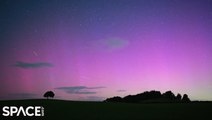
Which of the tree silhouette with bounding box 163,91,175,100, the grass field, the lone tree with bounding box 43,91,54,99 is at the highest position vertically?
the lone tree with bounding box 43,91,54,99

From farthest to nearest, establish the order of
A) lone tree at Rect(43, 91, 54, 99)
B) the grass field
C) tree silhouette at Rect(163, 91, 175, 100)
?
1. tree silhouette at Rect(163, 91, 175, 100)
2. lone tree at Rect(43, 91, 54, 99)
3. the grass field

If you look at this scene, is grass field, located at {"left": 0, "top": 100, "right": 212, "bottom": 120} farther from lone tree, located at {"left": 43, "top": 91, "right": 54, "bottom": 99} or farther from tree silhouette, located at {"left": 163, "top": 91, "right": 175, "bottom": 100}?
tree silhouette, located at {"left": 163, "top": 91, "right": 175, "bottom": 100}

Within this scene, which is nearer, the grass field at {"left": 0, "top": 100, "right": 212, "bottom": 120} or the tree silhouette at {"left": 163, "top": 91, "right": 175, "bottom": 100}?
the grass field at {"left": 0, "top": 100, "right": 212, "bottom": 120}

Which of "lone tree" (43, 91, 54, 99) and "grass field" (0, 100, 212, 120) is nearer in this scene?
"grass field" (0, 100, 212, 120)

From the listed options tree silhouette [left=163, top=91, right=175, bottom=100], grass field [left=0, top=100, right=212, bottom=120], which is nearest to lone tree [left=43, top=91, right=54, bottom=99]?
tree silhouette [left=163, top=91, right=175, bottom=100]

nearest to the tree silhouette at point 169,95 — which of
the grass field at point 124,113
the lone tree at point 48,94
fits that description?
the lone tree at point 48,94

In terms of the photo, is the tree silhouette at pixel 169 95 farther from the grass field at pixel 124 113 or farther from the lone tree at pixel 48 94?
the grass field at pixel 124 113

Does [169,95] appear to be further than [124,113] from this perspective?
Yes

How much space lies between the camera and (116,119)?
28891mm

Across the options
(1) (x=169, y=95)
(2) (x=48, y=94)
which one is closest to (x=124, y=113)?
(2) (x=48, y=94)

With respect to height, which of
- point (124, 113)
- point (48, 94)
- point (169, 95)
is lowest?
point (124, 113)

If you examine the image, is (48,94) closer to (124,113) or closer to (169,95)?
(169,95)

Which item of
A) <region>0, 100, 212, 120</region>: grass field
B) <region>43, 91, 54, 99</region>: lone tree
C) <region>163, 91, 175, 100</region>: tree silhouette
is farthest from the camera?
<region>163, 91, 175, 100</region>: tree silhouette

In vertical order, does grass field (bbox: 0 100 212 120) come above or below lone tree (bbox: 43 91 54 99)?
below
